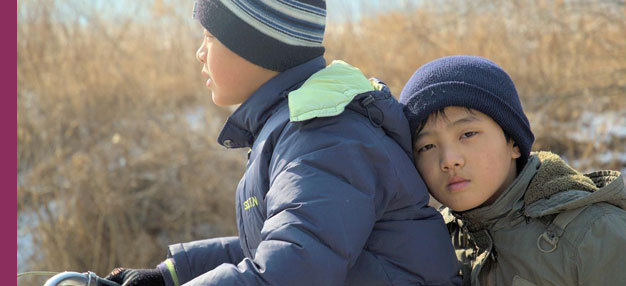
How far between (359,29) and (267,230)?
5.61 m

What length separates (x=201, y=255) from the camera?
229 cm

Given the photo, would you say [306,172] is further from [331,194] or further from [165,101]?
[165,101]

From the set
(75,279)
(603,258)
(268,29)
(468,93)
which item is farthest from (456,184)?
(75,279)

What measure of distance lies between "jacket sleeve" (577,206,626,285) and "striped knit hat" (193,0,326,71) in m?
0.97

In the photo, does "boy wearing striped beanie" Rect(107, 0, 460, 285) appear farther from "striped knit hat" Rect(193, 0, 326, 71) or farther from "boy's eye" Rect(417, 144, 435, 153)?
"boy's eye" Rect(417, 144, 435, 153)

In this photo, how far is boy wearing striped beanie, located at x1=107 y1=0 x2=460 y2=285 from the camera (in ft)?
5.21

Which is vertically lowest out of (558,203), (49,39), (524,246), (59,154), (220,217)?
(220,217)

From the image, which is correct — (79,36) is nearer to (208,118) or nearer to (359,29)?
(208,118)

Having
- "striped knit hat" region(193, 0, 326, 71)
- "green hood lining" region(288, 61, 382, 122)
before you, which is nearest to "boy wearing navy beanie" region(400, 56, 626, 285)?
"green hood lining" region(288, 61, 382, 122)

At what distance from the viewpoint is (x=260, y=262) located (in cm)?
155

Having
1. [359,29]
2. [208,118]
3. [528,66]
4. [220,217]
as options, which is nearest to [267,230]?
[220,217]

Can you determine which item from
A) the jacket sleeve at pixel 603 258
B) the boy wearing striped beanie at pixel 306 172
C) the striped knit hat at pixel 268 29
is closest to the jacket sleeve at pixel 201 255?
the boy wearing striped beanie at pixel 306 172

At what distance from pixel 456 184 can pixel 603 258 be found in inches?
17.4

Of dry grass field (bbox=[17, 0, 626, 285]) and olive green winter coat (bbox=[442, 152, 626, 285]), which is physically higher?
olive green winter coat (bbox=[442, 152, 626, 285])
